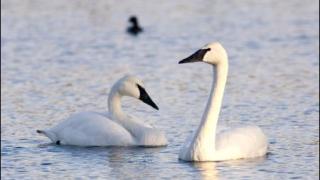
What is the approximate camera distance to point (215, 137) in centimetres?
1302

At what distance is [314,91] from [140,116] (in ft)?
8.95

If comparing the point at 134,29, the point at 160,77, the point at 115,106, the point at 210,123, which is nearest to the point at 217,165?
the point at 210,123

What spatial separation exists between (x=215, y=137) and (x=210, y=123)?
16.1 inches

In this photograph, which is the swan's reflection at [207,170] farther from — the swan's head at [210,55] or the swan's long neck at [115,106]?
the swan's long neck at [115,106]

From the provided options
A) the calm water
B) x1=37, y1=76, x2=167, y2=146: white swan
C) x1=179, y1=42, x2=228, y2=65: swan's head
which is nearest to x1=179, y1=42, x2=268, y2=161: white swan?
x1=179, y1=42, x2=228, y2=65: swan's head

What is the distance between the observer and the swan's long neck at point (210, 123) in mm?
12594

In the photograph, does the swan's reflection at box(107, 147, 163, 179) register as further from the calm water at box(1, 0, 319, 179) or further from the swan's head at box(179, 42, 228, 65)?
the swan's head at box(179, 42, 228, 65)

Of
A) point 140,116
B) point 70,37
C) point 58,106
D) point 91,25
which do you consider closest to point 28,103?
point 58,106

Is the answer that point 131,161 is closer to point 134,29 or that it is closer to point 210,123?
point 210,123

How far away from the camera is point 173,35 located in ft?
78.6

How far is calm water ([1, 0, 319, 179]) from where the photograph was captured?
12.7 m

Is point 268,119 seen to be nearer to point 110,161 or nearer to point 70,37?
point 110,161

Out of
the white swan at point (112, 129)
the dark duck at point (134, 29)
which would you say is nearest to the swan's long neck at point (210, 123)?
the white swan at point (112, 129)

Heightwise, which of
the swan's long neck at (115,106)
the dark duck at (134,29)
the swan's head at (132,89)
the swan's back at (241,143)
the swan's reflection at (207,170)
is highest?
the dark duck at (134,29)
